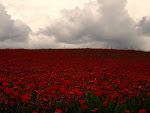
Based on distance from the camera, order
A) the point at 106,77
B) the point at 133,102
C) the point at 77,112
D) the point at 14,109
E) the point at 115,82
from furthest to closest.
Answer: the point at 106,77 → the point at 115,82 → the point at 133,102 → the point at 14,109 → the point at 77,112

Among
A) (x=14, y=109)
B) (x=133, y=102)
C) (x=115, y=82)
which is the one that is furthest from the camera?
(x=115, y=82)

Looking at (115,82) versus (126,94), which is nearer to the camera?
(126,94)

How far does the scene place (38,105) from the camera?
3184 millimetres

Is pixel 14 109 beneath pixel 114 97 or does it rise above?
beneath

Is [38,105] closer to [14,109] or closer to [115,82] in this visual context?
[14,109]

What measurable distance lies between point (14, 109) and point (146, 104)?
295 cm

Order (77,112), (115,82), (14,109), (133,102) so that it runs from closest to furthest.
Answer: (77,112) < (14,109) < (133,102) < (115,82)

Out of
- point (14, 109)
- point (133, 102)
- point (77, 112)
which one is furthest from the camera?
point (133, 102)

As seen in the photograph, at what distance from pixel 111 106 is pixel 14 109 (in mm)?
2143

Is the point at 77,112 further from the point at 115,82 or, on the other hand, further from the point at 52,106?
the point at 115,82

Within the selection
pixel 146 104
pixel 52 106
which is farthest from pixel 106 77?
pixel 52 106

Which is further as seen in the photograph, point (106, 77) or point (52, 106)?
point (106, 77)

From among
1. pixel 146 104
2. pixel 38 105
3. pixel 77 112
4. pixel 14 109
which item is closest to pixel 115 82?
pixel 146 104

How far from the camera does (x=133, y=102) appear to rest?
3.56 m
